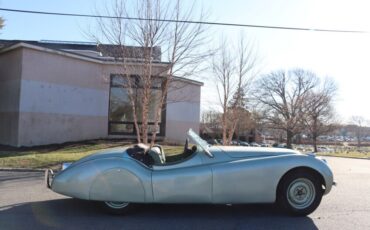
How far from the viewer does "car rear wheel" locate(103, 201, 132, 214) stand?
6.59 meters

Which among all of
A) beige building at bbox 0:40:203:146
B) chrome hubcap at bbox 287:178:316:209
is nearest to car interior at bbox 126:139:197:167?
chrome hubcap at bbox 287:178:316:209

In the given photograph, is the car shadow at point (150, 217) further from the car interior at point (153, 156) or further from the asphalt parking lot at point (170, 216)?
Answer: the car interior at point (153, 156)

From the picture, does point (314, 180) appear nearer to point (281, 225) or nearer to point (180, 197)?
point (281, 225)

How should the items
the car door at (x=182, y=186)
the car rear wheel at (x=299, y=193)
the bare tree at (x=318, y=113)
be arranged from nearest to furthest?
the car door at (x=182, y=186), the car rear wheel at (x=299, y=193), the bare tree at (x=318, y=113)

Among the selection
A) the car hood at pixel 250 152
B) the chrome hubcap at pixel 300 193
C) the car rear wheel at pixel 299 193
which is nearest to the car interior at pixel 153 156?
the car hood at pixel 250 152

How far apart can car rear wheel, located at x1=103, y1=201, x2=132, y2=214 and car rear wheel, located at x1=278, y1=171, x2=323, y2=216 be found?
7.54ft

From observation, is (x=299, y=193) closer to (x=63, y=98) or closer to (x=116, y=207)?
(x=116, y=207)

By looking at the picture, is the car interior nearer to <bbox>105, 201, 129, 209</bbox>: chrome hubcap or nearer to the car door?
the car door

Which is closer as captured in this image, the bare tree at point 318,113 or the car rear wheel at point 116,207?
the car rear wheel at point 116,207

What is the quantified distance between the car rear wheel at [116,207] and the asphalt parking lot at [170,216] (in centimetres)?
10

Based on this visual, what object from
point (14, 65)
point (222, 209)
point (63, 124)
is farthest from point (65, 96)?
point (222, 209)

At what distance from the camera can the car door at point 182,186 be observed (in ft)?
21.2

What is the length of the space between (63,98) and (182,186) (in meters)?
18.0

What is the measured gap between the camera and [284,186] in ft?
22.0
